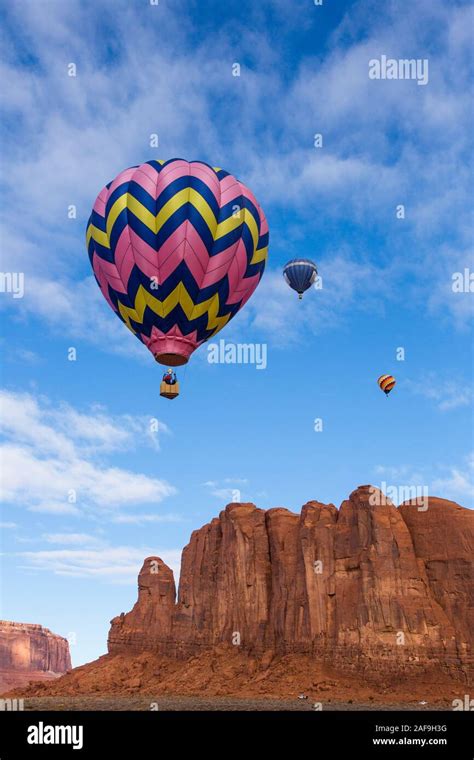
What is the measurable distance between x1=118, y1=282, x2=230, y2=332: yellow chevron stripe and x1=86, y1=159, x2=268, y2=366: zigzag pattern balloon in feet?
0.15

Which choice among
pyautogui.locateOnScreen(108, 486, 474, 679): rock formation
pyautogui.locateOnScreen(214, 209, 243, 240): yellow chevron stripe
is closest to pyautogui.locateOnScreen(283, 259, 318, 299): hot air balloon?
pyautogui.locateOnScreen(214, 209, 243, 240): yellow chevron stripe

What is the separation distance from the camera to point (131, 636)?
288 ft

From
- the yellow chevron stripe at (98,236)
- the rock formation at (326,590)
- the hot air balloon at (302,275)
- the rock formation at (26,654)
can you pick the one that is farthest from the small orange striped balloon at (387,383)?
the rock formation at (26,654)

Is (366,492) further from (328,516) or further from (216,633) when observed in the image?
(216,633)

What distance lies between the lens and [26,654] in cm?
18525

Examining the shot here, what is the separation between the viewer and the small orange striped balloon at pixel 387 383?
53.4m

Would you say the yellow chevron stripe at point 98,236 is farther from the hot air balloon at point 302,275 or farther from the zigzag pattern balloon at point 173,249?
the hot air balloon at point 302,275

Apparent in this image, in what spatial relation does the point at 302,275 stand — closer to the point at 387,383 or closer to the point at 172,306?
the point at 387,383

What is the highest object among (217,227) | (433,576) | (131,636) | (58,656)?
(217,227)

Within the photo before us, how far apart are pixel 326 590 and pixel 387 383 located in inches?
1068

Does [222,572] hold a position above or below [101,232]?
below

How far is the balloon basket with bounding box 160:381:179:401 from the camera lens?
35.2m

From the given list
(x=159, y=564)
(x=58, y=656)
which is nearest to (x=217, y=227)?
(x=159, y=564)

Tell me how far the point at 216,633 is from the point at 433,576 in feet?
86.7
